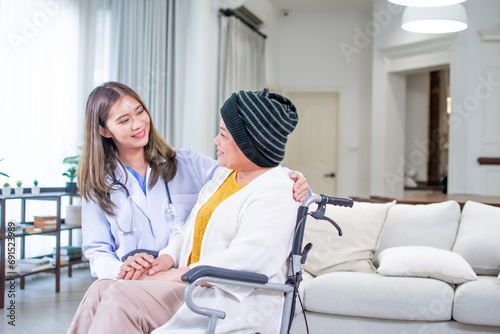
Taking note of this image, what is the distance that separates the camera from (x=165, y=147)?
6.35 feet

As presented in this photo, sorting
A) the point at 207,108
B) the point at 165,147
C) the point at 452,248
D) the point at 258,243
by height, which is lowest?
the point at 452,248

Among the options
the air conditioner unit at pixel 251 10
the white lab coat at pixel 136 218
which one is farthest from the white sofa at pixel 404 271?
the air conditioner unit at pixel 251 10

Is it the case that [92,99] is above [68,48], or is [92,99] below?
below

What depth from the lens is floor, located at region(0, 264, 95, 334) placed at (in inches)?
116

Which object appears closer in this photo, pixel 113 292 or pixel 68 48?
pixel 113 292

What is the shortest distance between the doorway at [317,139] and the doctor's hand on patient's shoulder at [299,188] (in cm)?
609

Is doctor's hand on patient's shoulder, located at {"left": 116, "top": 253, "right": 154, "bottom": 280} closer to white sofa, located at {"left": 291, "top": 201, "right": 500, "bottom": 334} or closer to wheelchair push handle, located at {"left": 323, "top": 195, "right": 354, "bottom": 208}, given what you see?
wheelchair push handle, located at {"left": 323, "top": 195, "right": 354, "bottom": 208}

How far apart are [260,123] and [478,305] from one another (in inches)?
60.1

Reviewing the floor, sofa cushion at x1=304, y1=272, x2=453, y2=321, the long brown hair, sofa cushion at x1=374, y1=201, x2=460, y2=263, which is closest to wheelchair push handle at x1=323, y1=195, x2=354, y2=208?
the long brown hair

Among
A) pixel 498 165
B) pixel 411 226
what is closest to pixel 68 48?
pixel 411 226

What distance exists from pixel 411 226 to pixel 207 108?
288 centimetres

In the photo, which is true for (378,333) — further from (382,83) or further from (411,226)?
(382,83)

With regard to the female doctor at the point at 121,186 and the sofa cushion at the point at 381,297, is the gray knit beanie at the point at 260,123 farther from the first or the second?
the sofa cushion at the point at 381,297

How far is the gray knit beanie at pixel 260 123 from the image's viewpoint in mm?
1396
